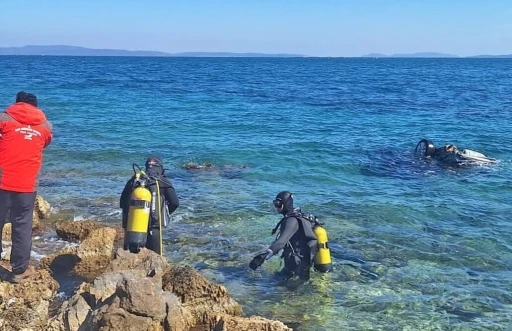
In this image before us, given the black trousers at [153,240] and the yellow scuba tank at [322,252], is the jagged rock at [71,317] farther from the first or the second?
the yellow scuba tank at [322,252]

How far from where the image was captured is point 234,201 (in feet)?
39.8

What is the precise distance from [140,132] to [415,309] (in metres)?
17.1

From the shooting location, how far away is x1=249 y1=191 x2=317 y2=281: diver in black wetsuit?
272 inches

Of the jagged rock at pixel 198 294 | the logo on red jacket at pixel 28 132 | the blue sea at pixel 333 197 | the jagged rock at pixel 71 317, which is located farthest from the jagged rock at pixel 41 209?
the jagged rock at pixel 71 317

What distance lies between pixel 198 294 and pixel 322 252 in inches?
76.3

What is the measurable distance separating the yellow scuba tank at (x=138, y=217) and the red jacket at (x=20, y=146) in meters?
1.19

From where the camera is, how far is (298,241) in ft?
23.8

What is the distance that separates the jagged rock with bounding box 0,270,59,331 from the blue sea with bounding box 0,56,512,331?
2.41 m

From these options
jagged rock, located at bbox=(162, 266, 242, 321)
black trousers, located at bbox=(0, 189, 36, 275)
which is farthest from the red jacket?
jagged rock, located at bbox=(162, 266, 242, 321)

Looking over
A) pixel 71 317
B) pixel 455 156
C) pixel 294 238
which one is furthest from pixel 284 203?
pixel 455 156

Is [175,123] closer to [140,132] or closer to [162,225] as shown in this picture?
[140,132]

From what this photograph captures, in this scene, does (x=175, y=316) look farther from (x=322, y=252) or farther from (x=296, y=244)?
(x=322, y=252)

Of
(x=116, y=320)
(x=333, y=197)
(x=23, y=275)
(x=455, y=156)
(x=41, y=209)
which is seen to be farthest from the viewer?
(x=455, y=156)

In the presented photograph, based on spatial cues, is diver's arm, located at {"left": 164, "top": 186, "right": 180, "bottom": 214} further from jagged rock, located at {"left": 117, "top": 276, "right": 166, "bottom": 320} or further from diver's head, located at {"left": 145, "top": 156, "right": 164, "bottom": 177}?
jagged rock, located at {"left": 117, "top": 276, "right": 166, "bottom": 320}
